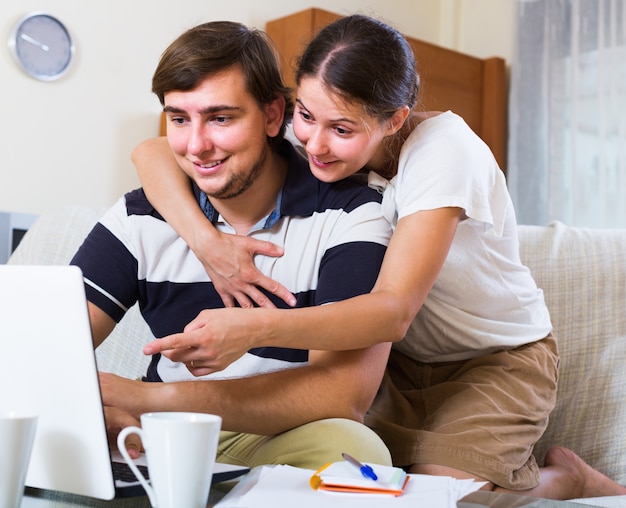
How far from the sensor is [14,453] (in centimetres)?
74

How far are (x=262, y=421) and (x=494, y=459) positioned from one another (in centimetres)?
47

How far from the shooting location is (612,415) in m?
1.68

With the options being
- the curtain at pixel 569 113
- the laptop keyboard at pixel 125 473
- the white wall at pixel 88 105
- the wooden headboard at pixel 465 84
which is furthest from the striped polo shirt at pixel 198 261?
the curtain at pixel 569 113

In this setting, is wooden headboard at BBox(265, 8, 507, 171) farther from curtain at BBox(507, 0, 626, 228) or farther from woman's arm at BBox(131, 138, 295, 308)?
woman's arm at BBox(131, 138, 295, 308)

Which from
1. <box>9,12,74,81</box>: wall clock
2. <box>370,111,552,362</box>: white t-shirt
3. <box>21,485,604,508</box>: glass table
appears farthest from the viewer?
<box>9,12,74,81</box>: wall clock

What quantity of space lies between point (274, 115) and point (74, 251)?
2.25 ft

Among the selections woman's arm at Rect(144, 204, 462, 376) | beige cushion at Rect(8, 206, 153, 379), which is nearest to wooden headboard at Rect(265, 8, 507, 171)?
beige cushion at Rect(8, 206, 153, 379)

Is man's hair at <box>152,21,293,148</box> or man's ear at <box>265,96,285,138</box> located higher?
man's hair at <box>152,21,293,148</box>

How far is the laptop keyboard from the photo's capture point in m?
0.86

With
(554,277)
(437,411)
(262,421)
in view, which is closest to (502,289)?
(437,411)

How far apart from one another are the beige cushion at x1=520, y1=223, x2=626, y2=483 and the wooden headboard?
1.99 meters

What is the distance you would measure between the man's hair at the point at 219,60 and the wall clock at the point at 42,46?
6.22 feet

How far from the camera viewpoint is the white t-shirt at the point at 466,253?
4.19 feet

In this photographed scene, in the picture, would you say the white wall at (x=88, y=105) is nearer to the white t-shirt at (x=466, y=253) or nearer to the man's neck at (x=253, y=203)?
the man's neck at (x=253, y=203)
